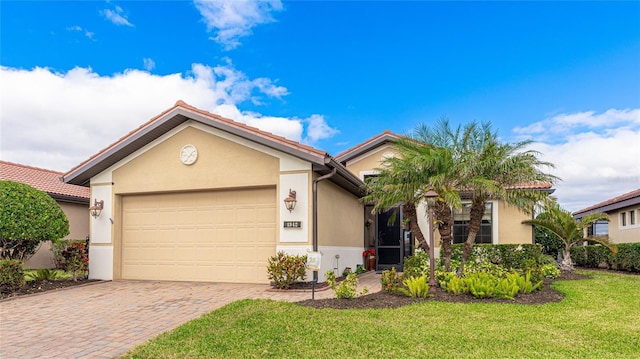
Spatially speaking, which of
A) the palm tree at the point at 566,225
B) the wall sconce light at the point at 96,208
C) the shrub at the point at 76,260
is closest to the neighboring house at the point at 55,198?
the wall sconce light at the point at 96,208

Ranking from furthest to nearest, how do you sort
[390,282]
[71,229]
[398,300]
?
[71,229]
[390,282]
[398,300]

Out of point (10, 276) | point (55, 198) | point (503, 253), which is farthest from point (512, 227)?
point (55, 198)

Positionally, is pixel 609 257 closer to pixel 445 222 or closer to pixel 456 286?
pixel 445 222

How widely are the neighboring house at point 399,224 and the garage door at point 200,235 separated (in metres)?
4.70

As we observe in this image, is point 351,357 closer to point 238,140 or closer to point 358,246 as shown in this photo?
point 238,140

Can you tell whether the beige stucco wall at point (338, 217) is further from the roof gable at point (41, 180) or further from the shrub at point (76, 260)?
the roof gable at point (41, 180)

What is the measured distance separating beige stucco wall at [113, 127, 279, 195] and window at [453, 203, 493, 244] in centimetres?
735

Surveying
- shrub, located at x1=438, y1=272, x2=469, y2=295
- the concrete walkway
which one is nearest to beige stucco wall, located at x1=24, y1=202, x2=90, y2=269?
the concrete walkway

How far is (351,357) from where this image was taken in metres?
5.00

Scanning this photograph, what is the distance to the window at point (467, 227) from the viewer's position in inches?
590

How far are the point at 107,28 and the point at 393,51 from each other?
9.31m

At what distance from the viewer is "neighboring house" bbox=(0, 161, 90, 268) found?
16891 millimetres

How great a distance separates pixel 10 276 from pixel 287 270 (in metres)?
6.48

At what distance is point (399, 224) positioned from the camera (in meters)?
15.7
